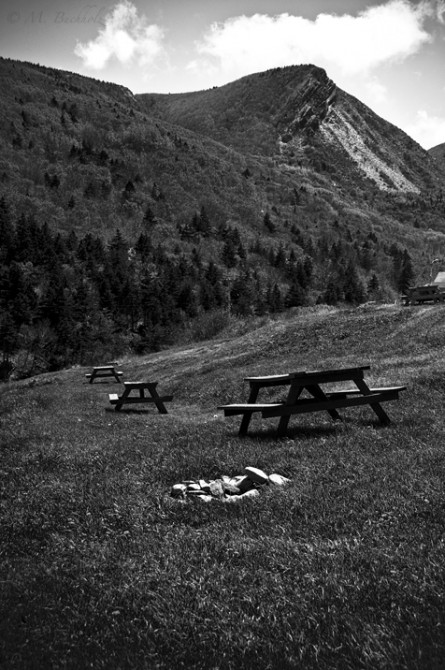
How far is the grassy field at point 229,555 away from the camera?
12.8 feet

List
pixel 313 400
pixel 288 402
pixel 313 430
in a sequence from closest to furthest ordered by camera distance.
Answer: pixel 288 402 < pixel 313 430 < pixel 313 400

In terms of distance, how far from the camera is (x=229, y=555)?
5.34 m

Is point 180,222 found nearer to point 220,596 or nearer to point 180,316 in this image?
point 180,316

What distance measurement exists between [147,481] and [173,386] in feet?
77.9

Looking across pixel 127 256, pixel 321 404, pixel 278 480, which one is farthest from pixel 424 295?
pixel 127 256

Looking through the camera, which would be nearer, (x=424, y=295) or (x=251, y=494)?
(x=251, y=494)

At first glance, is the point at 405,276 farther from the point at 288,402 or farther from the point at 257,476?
the point at 257,476

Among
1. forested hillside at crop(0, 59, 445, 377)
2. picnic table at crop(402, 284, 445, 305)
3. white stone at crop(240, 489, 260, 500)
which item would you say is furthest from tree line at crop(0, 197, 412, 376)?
white stone at crop(240, 489, 260, 500)

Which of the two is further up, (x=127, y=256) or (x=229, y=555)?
(x=127, y=256)

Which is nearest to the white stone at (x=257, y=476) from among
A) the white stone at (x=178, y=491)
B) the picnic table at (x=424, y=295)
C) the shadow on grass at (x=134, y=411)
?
the white stone at (x=178, y=491)

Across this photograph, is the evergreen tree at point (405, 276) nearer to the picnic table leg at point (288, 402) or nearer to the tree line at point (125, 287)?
the tree line at point (125, 287)

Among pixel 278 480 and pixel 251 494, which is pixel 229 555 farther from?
pixel 278 480

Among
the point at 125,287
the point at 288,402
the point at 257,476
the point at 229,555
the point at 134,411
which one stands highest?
the point at 229,555

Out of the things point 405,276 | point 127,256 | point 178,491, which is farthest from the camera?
point 405,276
